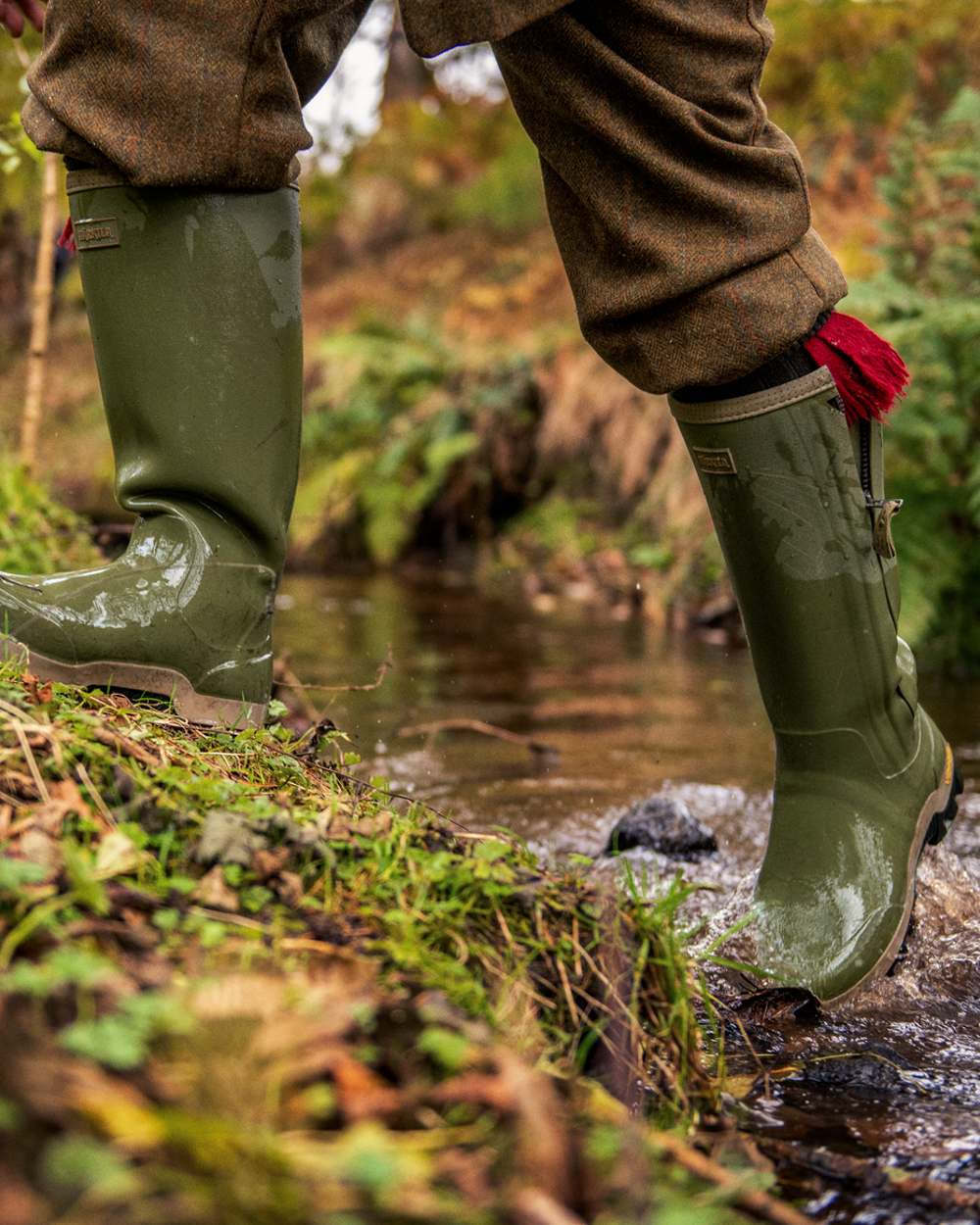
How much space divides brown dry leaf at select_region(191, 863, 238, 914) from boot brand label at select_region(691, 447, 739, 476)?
100 centimetres

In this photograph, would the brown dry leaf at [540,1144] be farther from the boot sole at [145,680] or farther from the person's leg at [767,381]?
the boot sole at [145,680]

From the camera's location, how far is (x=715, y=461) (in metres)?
1.84

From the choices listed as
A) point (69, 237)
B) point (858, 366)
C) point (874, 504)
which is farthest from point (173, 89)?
point (874, 504)

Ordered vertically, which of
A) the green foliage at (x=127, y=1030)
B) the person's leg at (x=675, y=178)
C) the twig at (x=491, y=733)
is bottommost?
the twig at (x=491, y=733)

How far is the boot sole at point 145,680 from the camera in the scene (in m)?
1.73

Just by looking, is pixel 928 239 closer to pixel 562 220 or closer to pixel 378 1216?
pixel 562 220

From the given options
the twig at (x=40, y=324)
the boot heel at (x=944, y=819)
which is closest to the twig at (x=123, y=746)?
the boot heel at (x=944, y=819)

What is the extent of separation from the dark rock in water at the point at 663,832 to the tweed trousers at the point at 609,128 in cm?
88

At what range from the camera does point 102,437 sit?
36.2 feet

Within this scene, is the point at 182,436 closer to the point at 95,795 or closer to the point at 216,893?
the point at 95,795

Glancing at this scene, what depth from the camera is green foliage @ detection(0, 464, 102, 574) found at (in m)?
3.89

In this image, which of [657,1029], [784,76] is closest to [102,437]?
[784,76]

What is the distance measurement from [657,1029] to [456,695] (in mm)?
2647

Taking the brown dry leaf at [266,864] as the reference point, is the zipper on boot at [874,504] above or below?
above
